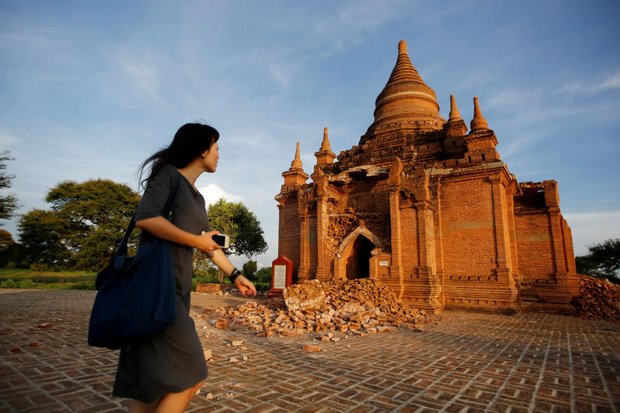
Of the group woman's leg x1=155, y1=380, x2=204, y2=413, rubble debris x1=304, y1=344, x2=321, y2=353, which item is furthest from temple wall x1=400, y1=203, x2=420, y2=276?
woman's leg x1=155, y1=380, x2=204, y2=413

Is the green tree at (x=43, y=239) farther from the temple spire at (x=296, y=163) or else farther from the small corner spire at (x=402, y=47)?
the small corner spire at (x=402, y=47)

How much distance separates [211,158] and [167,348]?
114 centimetres

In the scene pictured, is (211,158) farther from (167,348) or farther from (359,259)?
(359,259)

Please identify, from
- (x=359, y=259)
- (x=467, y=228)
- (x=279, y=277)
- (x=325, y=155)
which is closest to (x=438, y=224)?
(x=467, y=228)

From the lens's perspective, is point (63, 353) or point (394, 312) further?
point (394, 312)

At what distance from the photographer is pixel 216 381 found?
443 cm

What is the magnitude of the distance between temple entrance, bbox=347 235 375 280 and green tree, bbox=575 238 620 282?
2240cm

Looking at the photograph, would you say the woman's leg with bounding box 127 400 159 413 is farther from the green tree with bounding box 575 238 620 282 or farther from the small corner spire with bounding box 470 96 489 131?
the green tree with bounding box 575 238 620 282

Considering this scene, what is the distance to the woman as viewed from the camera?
1699 mm

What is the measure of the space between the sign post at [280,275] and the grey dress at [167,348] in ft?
47.4

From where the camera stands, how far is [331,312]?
1048 centimetres

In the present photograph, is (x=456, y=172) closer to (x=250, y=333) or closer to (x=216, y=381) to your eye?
(x=250, y=333)

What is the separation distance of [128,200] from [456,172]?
109 ft

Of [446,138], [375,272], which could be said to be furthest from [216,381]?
[446,138]
